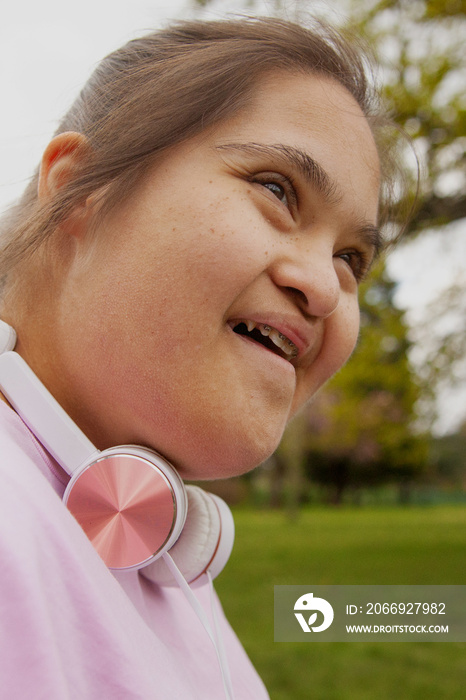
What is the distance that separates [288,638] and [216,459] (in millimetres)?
5287

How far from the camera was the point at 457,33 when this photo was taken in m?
6.11

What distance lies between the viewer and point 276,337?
1024 millimetres

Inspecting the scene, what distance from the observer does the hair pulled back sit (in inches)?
38.8

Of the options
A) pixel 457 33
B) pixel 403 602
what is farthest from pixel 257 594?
pixel 457 33

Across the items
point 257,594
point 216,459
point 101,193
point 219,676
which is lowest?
point 257,594

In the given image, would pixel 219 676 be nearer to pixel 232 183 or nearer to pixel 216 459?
pixel 216 459

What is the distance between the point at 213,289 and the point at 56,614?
474 mm

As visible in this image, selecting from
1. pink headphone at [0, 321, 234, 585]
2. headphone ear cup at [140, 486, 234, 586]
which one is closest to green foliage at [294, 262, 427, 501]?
headphone ear cup at [140, 486, 234, 586]

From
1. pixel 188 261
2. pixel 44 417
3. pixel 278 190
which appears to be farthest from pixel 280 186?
pixel 44 417

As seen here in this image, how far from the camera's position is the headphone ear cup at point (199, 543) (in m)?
1.04

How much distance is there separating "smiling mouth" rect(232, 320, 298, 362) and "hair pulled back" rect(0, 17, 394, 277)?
0.28 meters

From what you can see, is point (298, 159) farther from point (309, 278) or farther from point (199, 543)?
point (199, 543)

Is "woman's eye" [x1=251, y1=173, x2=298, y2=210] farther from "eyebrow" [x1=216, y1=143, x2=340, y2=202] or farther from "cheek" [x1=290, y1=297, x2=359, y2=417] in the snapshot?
"cheek" [x1=290, y1=297, x2=359, y2=417]

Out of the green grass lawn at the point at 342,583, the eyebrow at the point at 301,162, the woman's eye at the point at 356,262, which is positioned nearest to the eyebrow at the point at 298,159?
the eyebrow at the point at 301,162
